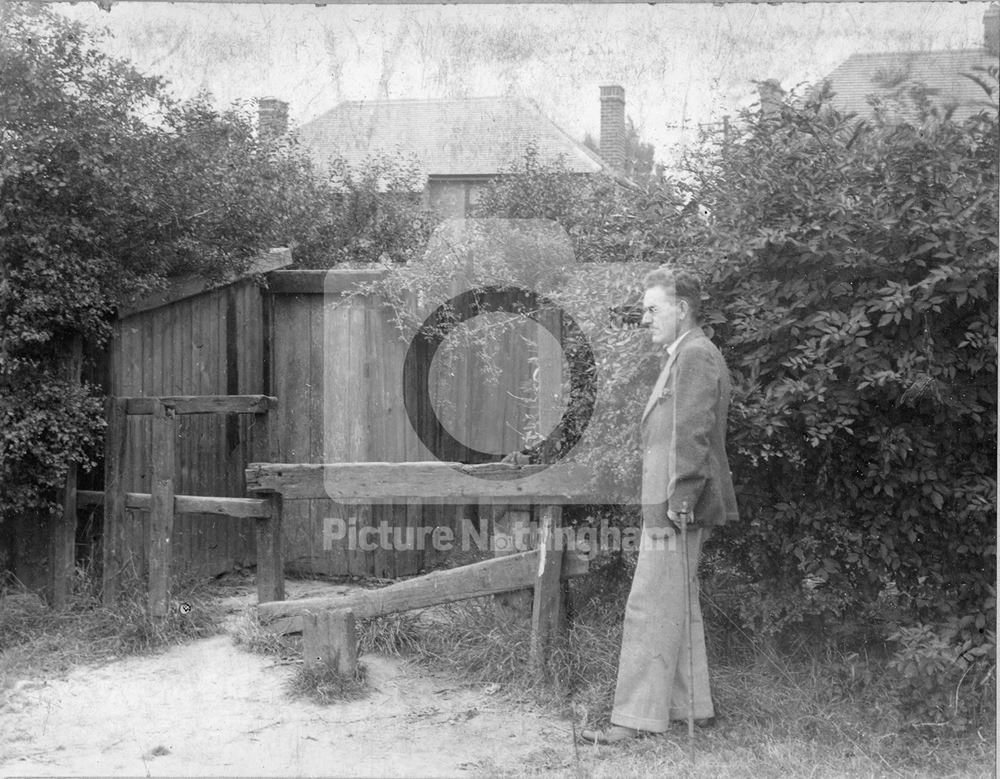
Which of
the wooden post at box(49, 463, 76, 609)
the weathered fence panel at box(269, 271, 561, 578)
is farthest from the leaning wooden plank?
the weathered fence panel at box(269, 271, 561, 578)

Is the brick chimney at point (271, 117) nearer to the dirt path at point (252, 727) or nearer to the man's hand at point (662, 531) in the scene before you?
the dirt path at point (252, 727)

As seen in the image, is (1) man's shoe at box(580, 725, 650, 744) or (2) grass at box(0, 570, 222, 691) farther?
(2) grass at box(0, 570, 222, 691)

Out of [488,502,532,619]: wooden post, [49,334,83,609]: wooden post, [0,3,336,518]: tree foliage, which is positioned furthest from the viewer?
[49,334,83,609]: wooden post

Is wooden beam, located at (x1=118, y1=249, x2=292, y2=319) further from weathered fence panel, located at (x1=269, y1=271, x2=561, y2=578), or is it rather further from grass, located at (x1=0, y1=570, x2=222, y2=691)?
grass, located at (x1=0, y1=570, x2=222, y2=691)

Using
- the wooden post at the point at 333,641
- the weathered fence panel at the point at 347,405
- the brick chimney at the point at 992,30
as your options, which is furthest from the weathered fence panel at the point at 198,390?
the brick chimney at the point at 992,30

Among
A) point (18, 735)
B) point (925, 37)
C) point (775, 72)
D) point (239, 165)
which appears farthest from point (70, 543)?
point (925, 37)

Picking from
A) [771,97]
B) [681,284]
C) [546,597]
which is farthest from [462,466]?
[771,97]

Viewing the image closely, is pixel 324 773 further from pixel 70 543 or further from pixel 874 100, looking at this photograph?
pixel 874 100

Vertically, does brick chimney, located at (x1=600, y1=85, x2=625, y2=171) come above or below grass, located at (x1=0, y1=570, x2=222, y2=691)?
above
